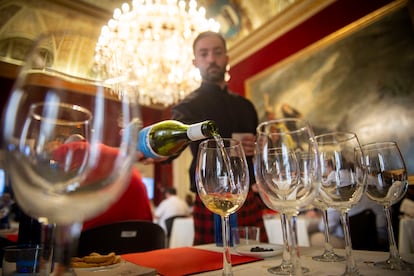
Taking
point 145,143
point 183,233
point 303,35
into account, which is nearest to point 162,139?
point 145,143

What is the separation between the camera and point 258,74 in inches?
151

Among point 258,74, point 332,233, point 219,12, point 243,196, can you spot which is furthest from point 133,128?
point 219,12

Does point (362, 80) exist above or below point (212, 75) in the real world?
above

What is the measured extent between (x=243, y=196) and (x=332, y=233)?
2.44m

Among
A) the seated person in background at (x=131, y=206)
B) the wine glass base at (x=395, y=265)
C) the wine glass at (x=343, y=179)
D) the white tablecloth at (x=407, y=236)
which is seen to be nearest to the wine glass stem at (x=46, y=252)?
the wine glass at (x=343, y=179)

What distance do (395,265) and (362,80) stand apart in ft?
8.44

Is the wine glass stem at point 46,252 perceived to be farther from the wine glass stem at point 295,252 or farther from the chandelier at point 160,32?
the chandelier at point 160,32

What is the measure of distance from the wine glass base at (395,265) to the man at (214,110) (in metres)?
0.59

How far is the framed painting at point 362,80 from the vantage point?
2.44m

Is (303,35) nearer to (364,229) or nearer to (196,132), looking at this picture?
(364,229)

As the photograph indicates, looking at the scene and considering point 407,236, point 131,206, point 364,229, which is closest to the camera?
point 131,206

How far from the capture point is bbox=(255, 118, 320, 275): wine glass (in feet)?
1.44

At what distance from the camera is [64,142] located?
346 millimetres

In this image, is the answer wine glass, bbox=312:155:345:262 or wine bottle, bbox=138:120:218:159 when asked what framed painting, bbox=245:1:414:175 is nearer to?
wine glass, bbox=312:155:345:262
